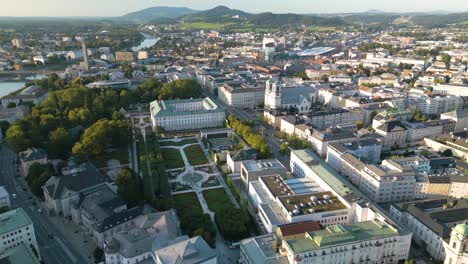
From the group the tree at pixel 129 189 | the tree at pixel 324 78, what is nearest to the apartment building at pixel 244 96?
the tree at pixel 324 78

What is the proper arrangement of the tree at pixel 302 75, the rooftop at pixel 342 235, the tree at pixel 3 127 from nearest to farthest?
1. the rooftop at pixel 342 235
2. the tree at pixel 3 127
3. the tree at pixel 302 75

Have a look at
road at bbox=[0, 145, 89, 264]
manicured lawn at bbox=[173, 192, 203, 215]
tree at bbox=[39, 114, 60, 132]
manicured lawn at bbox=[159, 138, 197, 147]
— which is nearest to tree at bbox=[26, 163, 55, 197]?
road at bbox=[0, 145, 89, 264]

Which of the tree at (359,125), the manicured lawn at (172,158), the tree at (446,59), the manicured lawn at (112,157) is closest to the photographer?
the manicured lawn at (172,158)

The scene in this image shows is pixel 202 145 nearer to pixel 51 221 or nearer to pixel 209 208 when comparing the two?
pixel 209 208

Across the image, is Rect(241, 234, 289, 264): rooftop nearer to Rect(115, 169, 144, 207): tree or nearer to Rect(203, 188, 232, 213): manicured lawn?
Rect(203, 188, 232, 213): manicured lawn

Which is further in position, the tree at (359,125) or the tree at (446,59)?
the tree at (446,59)

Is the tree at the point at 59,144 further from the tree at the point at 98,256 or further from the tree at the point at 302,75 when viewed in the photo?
the tree at the point at 302,75

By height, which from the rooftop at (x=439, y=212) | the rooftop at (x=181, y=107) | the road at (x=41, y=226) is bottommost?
the road at (x=41, y=226)
